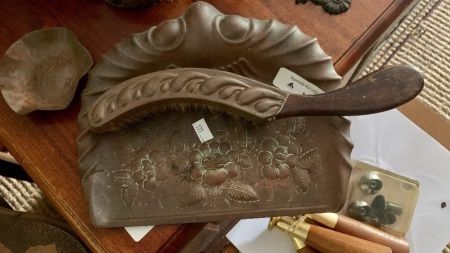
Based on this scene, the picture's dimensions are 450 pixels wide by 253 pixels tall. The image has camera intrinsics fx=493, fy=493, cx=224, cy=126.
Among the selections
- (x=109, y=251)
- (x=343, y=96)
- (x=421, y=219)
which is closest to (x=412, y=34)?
Result: (x=421, y=219)

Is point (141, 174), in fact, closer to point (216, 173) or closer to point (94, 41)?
point (216, 173)

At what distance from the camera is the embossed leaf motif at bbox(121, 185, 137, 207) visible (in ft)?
1.72

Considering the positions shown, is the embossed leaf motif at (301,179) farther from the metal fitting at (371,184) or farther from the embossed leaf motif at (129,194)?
the metal fitting at (371,184)

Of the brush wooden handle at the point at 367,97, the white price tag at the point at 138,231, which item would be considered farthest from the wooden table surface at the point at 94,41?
the brush wooden handle at the point at 367,97

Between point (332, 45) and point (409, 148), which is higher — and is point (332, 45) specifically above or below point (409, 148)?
above

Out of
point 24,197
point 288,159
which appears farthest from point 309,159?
point 24,197

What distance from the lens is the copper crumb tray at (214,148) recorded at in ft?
1.69

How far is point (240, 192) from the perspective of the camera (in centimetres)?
52

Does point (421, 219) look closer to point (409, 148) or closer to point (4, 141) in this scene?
point (409, 148)

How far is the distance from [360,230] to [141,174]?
0.38 m

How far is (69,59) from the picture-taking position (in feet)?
1.99

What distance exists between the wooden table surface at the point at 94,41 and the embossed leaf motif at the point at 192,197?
0.09ft

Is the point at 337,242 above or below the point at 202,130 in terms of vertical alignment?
below

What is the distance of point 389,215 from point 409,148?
141 millimetres
